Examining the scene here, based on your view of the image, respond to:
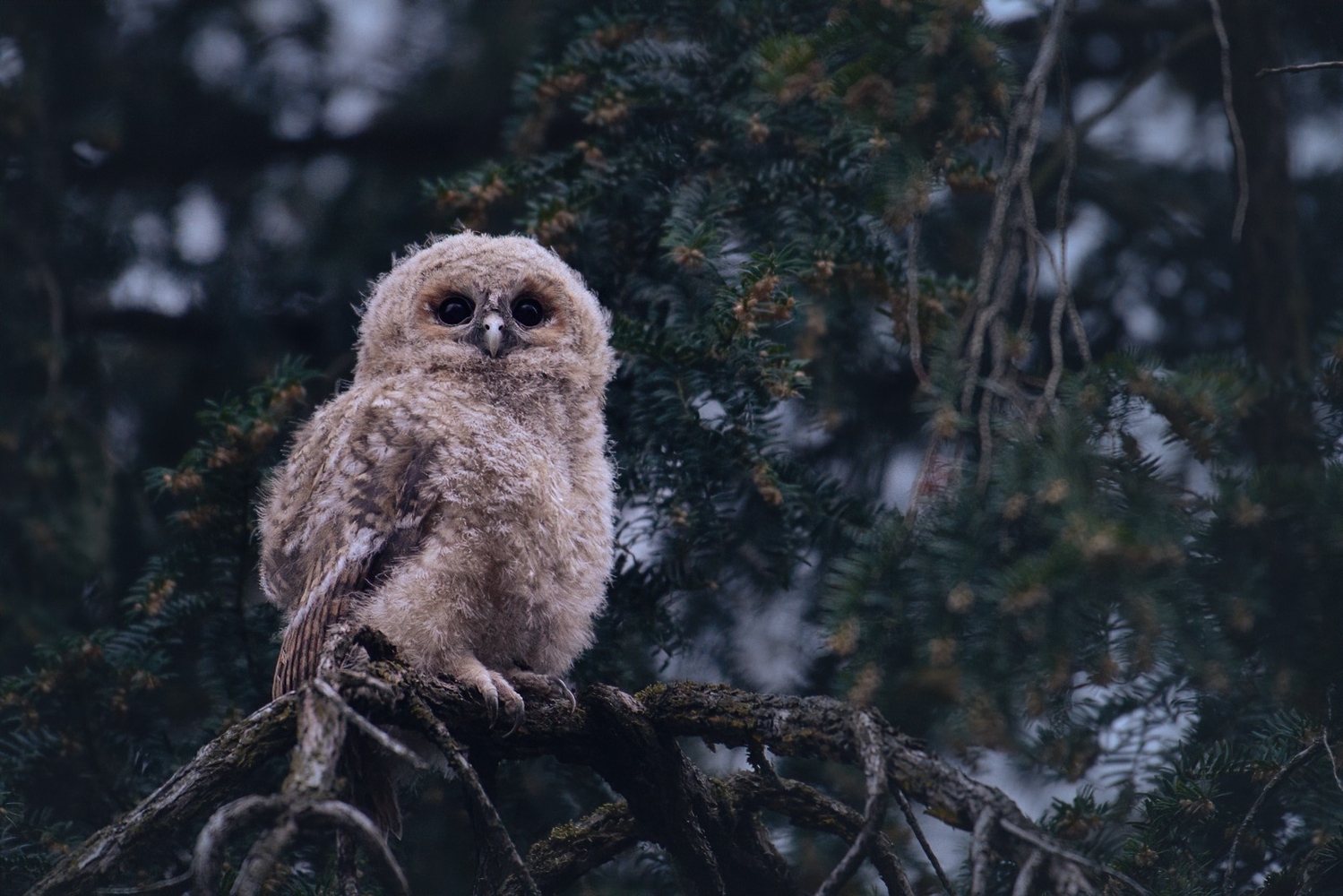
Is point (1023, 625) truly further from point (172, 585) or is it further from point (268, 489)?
point (172, 585)

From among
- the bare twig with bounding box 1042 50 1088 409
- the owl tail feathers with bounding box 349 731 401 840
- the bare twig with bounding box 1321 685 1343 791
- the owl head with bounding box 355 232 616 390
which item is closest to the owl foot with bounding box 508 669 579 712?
the owl tail feathers with bounding box 349 731 401 840

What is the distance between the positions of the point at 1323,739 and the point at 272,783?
184cm

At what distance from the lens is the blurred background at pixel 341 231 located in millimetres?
2697

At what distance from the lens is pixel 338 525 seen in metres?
2.03

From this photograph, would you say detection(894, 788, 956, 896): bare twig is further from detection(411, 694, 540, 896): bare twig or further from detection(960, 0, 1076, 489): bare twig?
detection(960, 0, 1076, 489): bare twig

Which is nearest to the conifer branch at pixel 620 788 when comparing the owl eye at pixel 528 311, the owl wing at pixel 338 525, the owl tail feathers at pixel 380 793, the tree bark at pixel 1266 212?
the owl tail feathers at pixel 380 793

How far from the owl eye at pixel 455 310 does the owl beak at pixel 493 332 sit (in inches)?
3.3

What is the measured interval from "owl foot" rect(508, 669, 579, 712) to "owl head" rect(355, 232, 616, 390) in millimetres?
676

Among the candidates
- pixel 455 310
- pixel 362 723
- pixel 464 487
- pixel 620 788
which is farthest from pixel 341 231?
pixel 362 723

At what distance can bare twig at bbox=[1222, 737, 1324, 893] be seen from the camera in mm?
1635

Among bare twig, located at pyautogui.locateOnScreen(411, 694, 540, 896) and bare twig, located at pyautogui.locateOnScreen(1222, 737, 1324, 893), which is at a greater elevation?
bare twig, located at pyautogui.locateOnScreen(411, 694, 540, 896)

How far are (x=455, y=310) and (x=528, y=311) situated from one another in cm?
16

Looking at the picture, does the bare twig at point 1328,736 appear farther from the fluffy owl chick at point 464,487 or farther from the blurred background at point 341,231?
the fluffy owl chick at point 464,487

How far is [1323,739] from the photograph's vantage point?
5.38 ft
